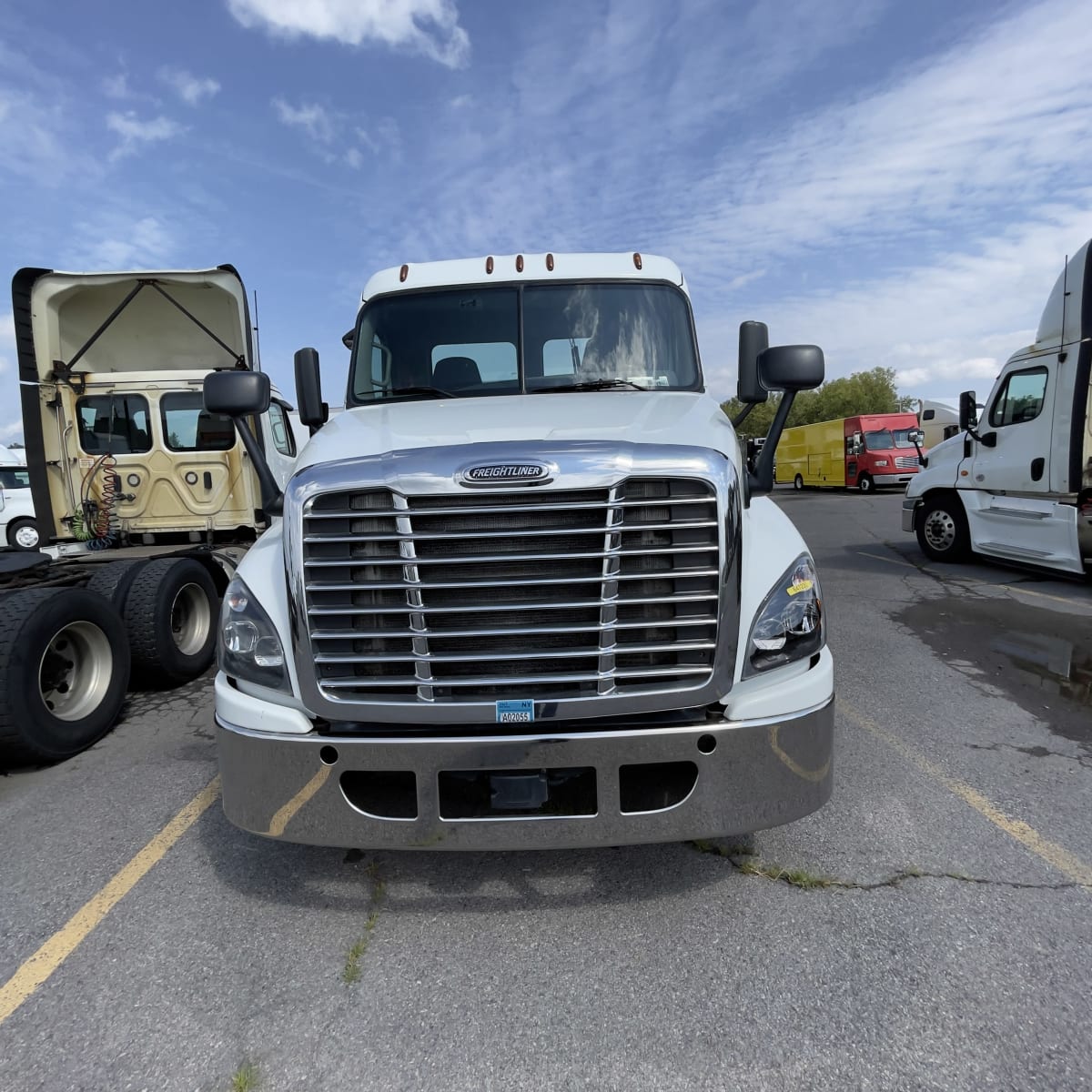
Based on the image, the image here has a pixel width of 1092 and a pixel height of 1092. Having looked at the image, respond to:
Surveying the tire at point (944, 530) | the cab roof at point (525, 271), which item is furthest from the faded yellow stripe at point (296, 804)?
the tire at point (944, 530)

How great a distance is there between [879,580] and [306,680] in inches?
332

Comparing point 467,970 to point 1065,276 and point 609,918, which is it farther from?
point 1065,276

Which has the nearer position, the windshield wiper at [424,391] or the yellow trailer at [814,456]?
the windshield wiper at [424,391]

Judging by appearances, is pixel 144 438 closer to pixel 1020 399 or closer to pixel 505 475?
pixel 505 475

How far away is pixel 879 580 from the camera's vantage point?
9172mm

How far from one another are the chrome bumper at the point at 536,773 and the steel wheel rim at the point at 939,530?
8947mm

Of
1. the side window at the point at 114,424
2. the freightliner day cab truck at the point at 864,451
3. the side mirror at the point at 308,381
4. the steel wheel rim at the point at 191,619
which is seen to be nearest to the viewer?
the side mirror at the point at 308,381

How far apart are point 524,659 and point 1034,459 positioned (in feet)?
27.3

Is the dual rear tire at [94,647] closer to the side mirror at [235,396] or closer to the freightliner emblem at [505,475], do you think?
the side mirror at [235,396]

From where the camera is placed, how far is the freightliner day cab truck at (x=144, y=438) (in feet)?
19.1

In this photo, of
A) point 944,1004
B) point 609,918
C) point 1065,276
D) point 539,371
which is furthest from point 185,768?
point 1065,276

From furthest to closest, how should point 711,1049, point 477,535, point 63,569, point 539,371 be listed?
1. point 63,569
2. point 539,371
3. point 477,535
4. point 711,1049

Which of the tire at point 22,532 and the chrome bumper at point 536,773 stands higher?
the chrome bumper at point 536,773

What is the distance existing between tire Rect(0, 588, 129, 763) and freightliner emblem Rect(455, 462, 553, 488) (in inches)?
120
